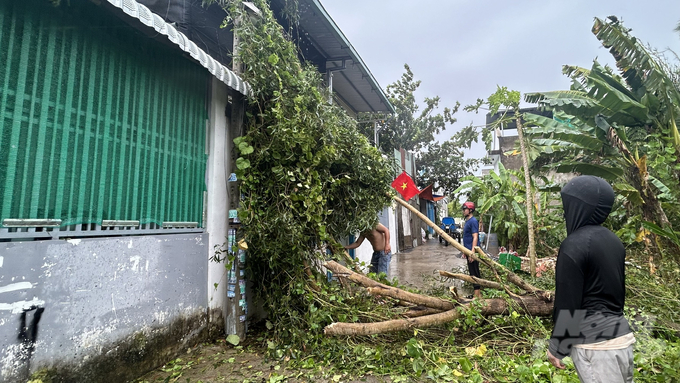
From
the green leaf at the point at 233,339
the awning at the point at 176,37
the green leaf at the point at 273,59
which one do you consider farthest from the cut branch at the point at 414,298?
the green leaf at the point at 273,59

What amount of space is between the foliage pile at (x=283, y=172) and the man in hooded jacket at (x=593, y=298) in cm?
249

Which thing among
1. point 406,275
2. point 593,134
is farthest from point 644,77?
point 406,275

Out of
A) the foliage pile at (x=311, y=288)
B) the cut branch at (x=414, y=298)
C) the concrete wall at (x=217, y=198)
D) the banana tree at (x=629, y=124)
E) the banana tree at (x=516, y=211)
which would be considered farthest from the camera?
the banana tree at (x=516, y=211)

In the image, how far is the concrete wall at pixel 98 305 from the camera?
7.86 feet

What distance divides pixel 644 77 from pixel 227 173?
29.3ft

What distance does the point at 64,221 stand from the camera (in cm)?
274

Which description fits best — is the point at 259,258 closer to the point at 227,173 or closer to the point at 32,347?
the point at 227,173

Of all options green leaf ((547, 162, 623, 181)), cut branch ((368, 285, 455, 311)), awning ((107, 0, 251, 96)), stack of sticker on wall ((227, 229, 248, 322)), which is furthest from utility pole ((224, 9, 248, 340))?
green leaf ((547, 162, 623, 181))

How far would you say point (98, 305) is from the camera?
9.53 feet

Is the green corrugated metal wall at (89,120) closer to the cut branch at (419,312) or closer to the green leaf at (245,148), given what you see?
the green leaf at (245,148)

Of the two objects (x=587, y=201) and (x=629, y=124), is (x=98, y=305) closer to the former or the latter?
(x=587, y=201)

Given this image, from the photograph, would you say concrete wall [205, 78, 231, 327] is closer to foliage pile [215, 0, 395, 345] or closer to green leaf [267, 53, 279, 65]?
foliage pile [215, 0, 395, 345]

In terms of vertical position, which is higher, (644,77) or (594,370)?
(644,77)

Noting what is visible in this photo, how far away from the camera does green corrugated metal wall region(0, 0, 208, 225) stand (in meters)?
2.49
